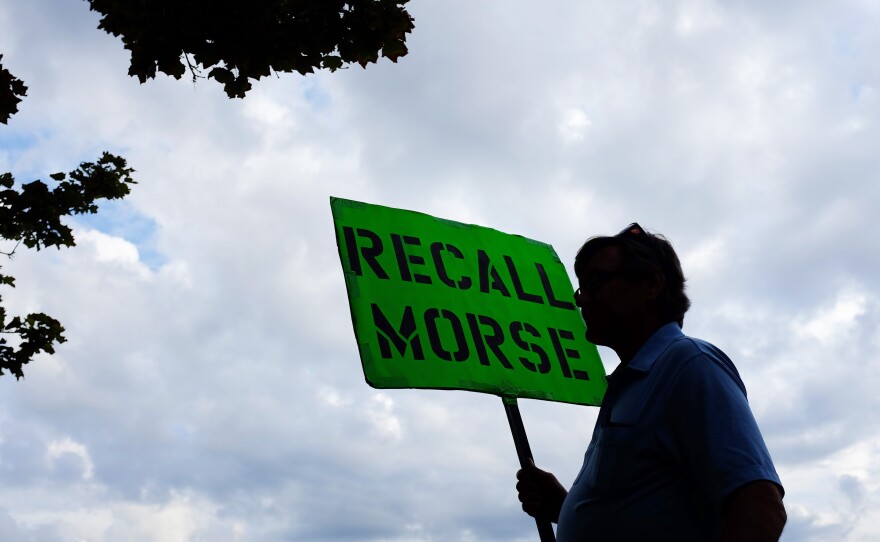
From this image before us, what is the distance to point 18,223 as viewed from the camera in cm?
761

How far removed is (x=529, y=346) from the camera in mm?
4148

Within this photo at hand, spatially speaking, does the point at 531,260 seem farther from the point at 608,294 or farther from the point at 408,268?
the point at 608,294

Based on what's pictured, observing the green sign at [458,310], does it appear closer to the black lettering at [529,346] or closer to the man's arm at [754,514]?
the black lettering at [529,346]

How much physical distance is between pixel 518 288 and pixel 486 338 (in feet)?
1.67

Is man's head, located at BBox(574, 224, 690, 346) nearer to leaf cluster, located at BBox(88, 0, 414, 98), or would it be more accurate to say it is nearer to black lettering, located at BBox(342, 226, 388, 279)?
black lettering, located at BBox(342, 226, 388, 279)

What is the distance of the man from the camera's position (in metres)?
2.02

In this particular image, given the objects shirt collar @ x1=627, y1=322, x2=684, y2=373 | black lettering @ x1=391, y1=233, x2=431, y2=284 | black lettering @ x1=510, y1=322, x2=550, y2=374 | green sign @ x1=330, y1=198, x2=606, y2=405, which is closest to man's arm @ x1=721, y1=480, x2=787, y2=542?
shirt collar @ x1=627, y1=322, x2=684, y2=373

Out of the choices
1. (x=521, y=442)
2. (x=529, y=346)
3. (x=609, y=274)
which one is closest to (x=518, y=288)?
(x=529, y=346)

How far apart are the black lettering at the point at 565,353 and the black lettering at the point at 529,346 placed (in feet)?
0.33

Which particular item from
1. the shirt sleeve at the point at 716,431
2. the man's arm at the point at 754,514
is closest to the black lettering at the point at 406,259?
the shirt sleeve at the point at 716,431

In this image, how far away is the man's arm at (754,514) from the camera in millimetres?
1914

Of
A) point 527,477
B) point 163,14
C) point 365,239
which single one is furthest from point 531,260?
point 163,14

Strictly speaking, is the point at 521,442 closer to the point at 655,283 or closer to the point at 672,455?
the point at 655,283

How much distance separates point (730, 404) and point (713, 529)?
0.32 meters
